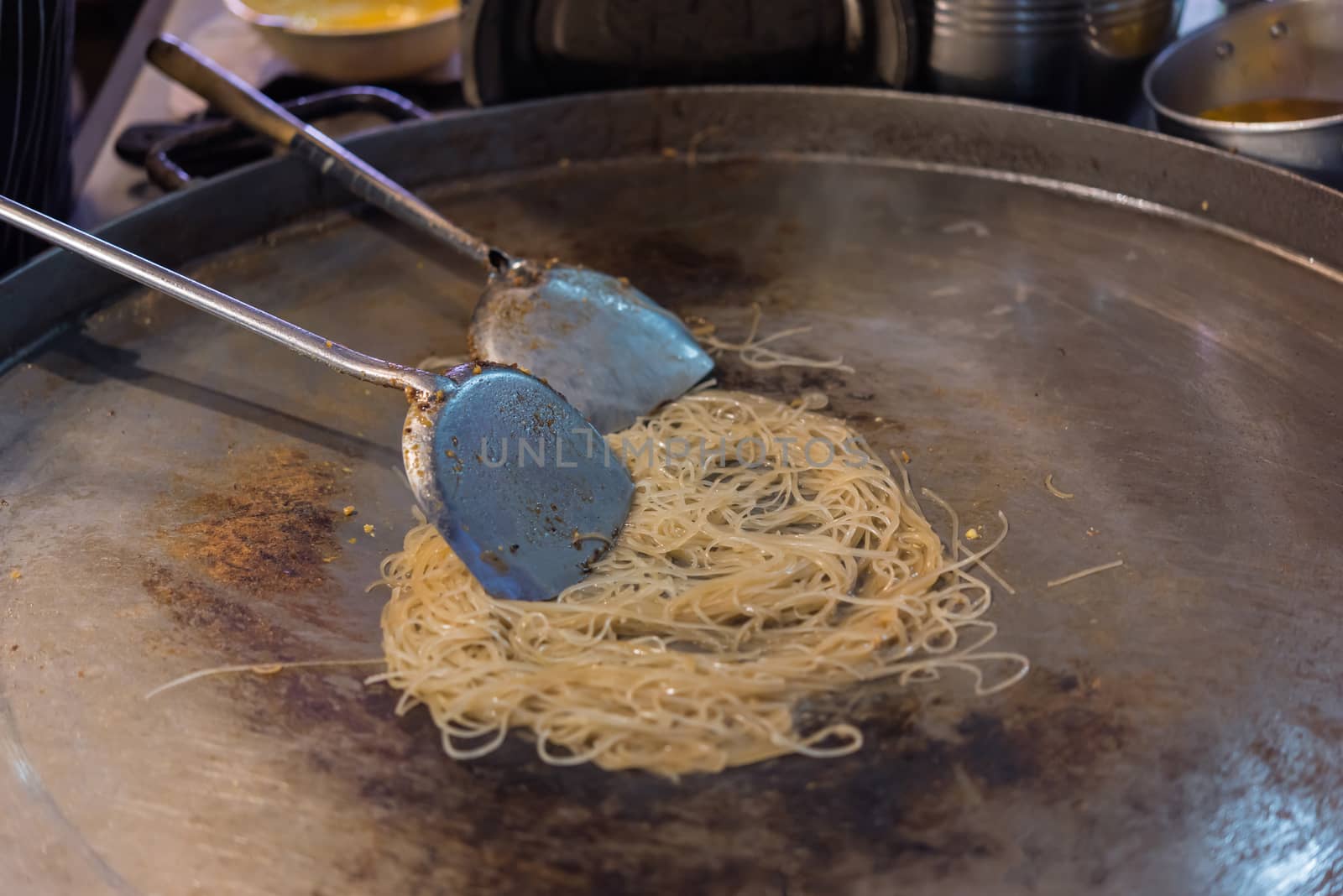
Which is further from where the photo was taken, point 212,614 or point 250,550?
point 250,550

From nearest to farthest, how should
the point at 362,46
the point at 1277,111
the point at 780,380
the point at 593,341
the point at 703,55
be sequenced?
the point at 593,341 < the point at 780,380 < the point at 1277,111 < the point at 703,55 < the point at 362,46

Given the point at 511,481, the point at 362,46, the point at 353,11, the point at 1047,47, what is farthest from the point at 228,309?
the point at 353,11

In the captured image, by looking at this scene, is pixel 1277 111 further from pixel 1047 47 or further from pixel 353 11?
pixel 353 11

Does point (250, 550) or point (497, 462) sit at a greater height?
point (497, 462)

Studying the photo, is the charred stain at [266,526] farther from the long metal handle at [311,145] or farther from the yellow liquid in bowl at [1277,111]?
the yellow liquid in bowl at [1277,111]

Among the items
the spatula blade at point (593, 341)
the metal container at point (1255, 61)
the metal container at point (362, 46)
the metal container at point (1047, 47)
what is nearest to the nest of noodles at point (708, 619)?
the spatula blade at point (593, 341)

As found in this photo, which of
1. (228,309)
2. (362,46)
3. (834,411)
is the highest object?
(362,46)
